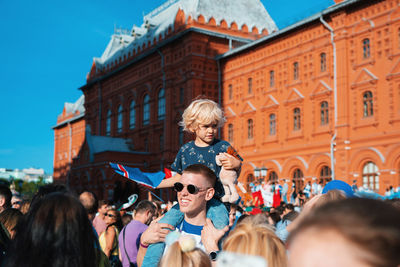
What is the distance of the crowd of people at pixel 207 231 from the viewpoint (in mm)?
1120

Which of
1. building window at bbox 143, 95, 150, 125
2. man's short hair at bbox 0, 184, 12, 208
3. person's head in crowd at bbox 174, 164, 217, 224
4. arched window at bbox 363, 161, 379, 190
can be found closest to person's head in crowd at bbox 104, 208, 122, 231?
man's short hair at bbox 0, 184, 12, 208

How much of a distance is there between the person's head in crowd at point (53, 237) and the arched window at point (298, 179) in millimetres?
24846

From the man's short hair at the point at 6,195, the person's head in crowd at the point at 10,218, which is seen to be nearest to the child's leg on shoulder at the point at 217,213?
the person's head in crowd at the point at 10,218

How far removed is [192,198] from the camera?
139 inches

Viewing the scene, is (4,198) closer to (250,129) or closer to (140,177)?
(140,177)

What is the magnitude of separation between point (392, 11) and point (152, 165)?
69.6 feet

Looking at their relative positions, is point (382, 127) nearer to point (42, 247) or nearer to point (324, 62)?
point (324, 62)

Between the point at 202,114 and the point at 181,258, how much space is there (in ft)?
6.41

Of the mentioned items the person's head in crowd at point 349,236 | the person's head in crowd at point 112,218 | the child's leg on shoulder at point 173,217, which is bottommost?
the person's head in crowd at point 112,218

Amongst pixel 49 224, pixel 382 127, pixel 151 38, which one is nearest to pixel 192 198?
pixel 49 224

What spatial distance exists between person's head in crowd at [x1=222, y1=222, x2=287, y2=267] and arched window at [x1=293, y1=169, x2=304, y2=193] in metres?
25.0

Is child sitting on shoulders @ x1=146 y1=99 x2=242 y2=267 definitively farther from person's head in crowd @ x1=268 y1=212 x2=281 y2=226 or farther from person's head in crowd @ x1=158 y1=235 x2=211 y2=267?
person's head in crowd @ x1=268 y1=212 x2=281 y2=226

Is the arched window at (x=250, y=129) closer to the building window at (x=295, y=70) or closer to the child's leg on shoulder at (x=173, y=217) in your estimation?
the building window at (x=295, y=70)

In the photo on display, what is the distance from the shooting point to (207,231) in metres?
3.20
